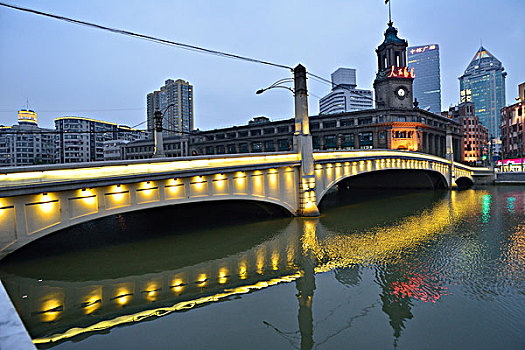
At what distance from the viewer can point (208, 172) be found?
59.5 ft

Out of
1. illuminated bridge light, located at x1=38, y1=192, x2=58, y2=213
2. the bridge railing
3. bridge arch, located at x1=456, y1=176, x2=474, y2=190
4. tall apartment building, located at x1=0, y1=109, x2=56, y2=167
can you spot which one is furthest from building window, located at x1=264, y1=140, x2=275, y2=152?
tall apartment building, located at x1=0, y1=109, x2=56, y2=167

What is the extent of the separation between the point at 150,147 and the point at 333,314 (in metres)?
102

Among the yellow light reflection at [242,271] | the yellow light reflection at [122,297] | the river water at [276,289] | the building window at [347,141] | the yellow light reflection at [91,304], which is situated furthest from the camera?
the building window at [347,141]

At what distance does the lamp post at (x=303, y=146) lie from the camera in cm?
2356

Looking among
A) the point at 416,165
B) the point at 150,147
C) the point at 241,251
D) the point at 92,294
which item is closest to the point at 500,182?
the point at 416,165

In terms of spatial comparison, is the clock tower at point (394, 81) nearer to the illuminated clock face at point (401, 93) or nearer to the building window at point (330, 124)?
the illuminated clock face at point (401, 93)

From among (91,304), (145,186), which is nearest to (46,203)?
(145,186)

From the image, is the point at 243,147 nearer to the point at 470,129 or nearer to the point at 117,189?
the point at 117,189

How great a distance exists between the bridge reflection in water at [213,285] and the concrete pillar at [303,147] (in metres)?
6.74

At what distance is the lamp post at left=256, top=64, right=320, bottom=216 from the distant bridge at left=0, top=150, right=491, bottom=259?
0.33ft

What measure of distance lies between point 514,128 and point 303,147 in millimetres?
87982

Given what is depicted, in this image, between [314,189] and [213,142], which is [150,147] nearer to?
[213,142]

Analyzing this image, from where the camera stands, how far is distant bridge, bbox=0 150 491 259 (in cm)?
1201

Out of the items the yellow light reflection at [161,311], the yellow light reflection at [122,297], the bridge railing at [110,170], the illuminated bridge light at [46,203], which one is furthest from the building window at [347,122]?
the yellow light reflection at [122,297]
